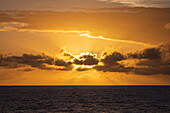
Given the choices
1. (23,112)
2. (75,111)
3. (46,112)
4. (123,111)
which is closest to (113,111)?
(123,111)

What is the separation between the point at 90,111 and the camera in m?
85.9

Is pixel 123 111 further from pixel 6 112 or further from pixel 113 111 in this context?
pixel 6 112

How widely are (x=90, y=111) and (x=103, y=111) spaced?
387cm

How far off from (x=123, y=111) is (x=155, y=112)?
9.32 metres

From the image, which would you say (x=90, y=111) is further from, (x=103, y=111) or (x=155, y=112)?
(x=155, y=112)

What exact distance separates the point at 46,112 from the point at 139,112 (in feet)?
88.4

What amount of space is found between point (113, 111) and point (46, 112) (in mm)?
19623

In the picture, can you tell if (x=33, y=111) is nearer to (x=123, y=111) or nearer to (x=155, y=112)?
(x=123, y=111)

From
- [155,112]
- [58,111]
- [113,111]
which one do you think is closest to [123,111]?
[113,111]

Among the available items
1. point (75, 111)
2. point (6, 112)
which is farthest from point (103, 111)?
point (6, 112)

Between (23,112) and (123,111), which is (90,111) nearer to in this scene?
(123,111)

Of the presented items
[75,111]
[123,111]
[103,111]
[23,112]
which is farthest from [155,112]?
[23,112]

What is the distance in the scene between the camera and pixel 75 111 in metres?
86.3

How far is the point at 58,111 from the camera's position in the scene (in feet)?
281
